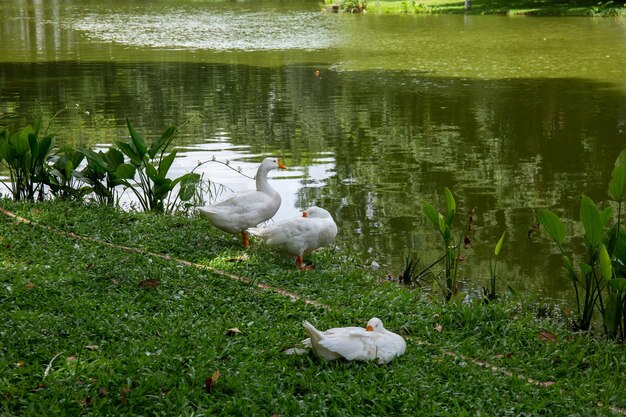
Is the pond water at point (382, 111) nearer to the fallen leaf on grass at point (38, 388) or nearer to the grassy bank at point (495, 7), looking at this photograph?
the grassy bank at point (495, 7)

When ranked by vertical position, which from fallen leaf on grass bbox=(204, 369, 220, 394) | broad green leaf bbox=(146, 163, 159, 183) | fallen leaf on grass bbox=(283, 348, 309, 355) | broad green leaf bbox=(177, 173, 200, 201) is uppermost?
broad green leaf bbox=(146, 163, 159, 183)

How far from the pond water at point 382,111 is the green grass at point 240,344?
1.58 m

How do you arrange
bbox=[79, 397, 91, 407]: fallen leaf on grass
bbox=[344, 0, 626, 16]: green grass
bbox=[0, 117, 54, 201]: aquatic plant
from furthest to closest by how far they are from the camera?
bbox=[344, 0, 626, 16]: green grass < bbox=[0, 117, 54, 201]: aquatic plant < bbox=[79, 397, 91, 407]: fallen leaf on grass

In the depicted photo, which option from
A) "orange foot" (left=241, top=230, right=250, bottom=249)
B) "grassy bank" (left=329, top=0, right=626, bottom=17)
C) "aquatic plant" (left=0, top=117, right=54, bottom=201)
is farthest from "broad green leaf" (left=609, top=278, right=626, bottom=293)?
"grassy bank" (left=329, top=0, right=626, bottom=17)

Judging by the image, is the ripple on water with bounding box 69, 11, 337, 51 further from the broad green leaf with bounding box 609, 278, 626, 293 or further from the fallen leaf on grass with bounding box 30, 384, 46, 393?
the fallen leaf on grass with bounding box 30, 384, 46, 393

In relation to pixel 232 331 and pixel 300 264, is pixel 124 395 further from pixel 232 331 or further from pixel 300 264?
pixel 300 264

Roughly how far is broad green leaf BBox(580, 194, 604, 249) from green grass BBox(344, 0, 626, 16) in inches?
1306

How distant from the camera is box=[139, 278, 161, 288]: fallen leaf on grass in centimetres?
571

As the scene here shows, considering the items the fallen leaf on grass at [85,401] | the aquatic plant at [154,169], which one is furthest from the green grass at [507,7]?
the fallen leaf on grass at [85,401]

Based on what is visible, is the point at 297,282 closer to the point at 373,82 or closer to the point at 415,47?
the point at 373,82

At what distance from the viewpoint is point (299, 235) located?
636 cm

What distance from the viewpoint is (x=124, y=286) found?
5.69 m

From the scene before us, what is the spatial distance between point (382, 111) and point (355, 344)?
11.6 metres

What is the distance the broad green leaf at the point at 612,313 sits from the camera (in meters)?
5.53
